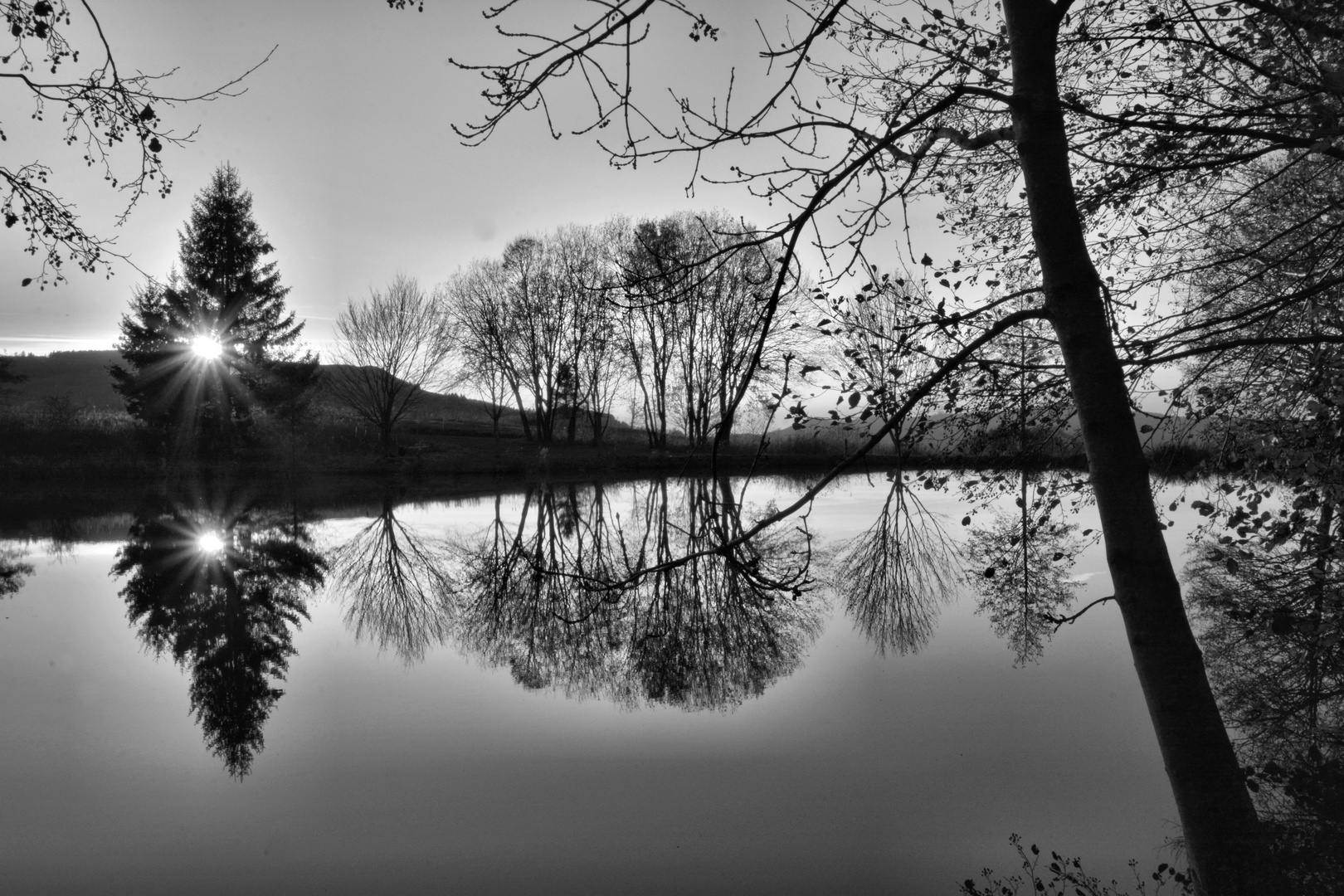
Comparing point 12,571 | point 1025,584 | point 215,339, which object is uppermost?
point 215,339

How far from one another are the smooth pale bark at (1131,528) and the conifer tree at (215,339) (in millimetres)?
30956

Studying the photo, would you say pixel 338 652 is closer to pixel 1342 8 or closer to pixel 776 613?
pixel 776 613

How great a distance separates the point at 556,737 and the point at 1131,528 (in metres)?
4.10

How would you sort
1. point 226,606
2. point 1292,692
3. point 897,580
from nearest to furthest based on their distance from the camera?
point 1292,692, point 226,606, point 897,580

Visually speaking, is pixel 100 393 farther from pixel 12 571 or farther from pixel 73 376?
pixel 12 571

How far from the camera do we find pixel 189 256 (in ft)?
97.7

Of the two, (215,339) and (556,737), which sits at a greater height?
(215,339)

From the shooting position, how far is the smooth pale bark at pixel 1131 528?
211cm

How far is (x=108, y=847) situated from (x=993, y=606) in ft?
26.8

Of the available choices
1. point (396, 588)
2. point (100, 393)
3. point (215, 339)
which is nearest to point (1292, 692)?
point (396, 588)

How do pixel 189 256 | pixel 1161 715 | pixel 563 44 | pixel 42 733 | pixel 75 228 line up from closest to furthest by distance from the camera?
pixel 1161 715
pixel 563 44
pixel 75 228
pixel 42 733
pixel 189 256

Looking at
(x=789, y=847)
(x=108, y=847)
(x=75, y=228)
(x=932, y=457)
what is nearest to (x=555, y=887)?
(x=789, y=847)

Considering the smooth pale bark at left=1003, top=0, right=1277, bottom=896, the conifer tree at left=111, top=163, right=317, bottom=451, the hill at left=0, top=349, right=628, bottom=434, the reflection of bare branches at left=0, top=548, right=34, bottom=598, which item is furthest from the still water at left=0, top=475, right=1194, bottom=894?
the hill at left=0, top=349, right=628, bottom=434

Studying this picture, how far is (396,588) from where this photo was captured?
10.2 meters
